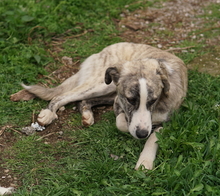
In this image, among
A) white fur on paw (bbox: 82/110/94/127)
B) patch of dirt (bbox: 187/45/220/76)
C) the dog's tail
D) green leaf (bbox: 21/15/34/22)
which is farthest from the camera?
green leaf (bbox: 21/15/34/22)

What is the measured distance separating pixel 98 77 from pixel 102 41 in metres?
1.92

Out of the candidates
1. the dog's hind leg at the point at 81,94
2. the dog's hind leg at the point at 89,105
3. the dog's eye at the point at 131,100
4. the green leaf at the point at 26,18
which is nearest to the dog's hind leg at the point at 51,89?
the dog's hind leg at the point at 81,94

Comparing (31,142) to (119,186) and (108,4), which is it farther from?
(108,4)

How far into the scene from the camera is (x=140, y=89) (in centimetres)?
351

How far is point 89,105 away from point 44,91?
670 millimetres

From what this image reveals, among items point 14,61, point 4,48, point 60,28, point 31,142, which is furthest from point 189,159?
point 60,28

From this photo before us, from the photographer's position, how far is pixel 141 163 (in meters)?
3.48

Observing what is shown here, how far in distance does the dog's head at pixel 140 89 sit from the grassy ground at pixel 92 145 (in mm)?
291

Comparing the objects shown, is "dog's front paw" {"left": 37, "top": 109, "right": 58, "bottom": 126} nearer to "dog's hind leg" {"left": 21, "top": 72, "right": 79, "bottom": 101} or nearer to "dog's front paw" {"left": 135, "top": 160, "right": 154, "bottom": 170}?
"dog's hind leg" {"left": 21, "top": 72, "right": 79, "bottom": 101}

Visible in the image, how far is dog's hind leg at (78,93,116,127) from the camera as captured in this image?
172 inches

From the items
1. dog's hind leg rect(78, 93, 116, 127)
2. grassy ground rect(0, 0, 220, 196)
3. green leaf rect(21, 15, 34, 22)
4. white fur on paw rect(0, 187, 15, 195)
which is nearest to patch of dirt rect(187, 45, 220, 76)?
grassy ground rect(0, 0, 220, 196)

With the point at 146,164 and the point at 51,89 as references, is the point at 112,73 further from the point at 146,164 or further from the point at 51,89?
the point at 51,89

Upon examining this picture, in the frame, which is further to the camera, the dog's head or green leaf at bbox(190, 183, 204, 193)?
the dog's head

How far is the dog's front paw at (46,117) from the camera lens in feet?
14.3
